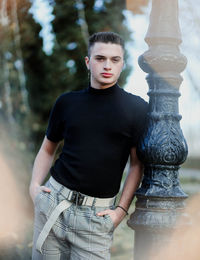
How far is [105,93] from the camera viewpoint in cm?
235

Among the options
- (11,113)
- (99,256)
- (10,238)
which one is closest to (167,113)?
(99,256)

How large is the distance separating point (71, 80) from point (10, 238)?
3153 mm

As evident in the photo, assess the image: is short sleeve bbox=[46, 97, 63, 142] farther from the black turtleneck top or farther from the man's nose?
the man's nose

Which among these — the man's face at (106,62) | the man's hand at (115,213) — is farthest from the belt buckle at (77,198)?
the man's face at (106,62)

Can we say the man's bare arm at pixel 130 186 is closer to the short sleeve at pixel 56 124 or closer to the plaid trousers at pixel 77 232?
the plaid trousers at pixel 77 232

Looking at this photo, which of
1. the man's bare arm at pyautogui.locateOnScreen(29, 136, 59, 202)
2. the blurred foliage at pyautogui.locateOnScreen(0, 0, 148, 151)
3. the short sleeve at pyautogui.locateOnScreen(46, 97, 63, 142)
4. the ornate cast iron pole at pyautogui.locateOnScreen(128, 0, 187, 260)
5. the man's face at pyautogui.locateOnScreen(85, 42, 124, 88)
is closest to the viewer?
the ornate cast iron pole at pyautogui.locateOnScreen(128, 0, 187, 260)

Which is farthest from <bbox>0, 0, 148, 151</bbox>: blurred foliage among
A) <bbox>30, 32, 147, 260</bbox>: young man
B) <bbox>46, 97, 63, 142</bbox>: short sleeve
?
<bbox>30, 32, 147, 260</bbox>: young man

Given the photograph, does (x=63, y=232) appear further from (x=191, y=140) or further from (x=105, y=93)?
(x=191, y=140)

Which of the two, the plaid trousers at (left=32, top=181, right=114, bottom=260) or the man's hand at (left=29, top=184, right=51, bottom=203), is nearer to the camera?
the plaid trousers at (left=32, top=181, right=114, bottom=260)

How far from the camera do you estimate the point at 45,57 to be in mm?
6121

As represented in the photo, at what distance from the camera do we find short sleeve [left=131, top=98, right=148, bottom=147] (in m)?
2.26

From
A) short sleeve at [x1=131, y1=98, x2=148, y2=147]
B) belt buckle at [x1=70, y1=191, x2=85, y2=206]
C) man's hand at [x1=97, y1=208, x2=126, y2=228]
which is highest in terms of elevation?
short sleeve at [x1=131, y1=98, x2=148, y2=147]

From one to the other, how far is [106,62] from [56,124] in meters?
0.54

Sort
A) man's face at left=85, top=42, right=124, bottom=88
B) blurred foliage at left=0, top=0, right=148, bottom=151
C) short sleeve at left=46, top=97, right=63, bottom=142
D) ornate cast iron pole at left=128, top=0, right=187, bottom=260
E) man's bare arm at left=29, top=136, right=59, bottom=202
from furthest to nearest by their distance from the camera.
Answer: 1. blurred foliage at left=0, top=0, right=148, bottom=151
2. man's bare arm at left=29, top=136, right=59, bottom=202
3. short sleeve at left=46, top=97, right=63, bottom=142
4. man's face at left=85, top=42, right=124, bottom=88
5. ornate cast iron pole at left=128, top=0, right=187, bottom=260
